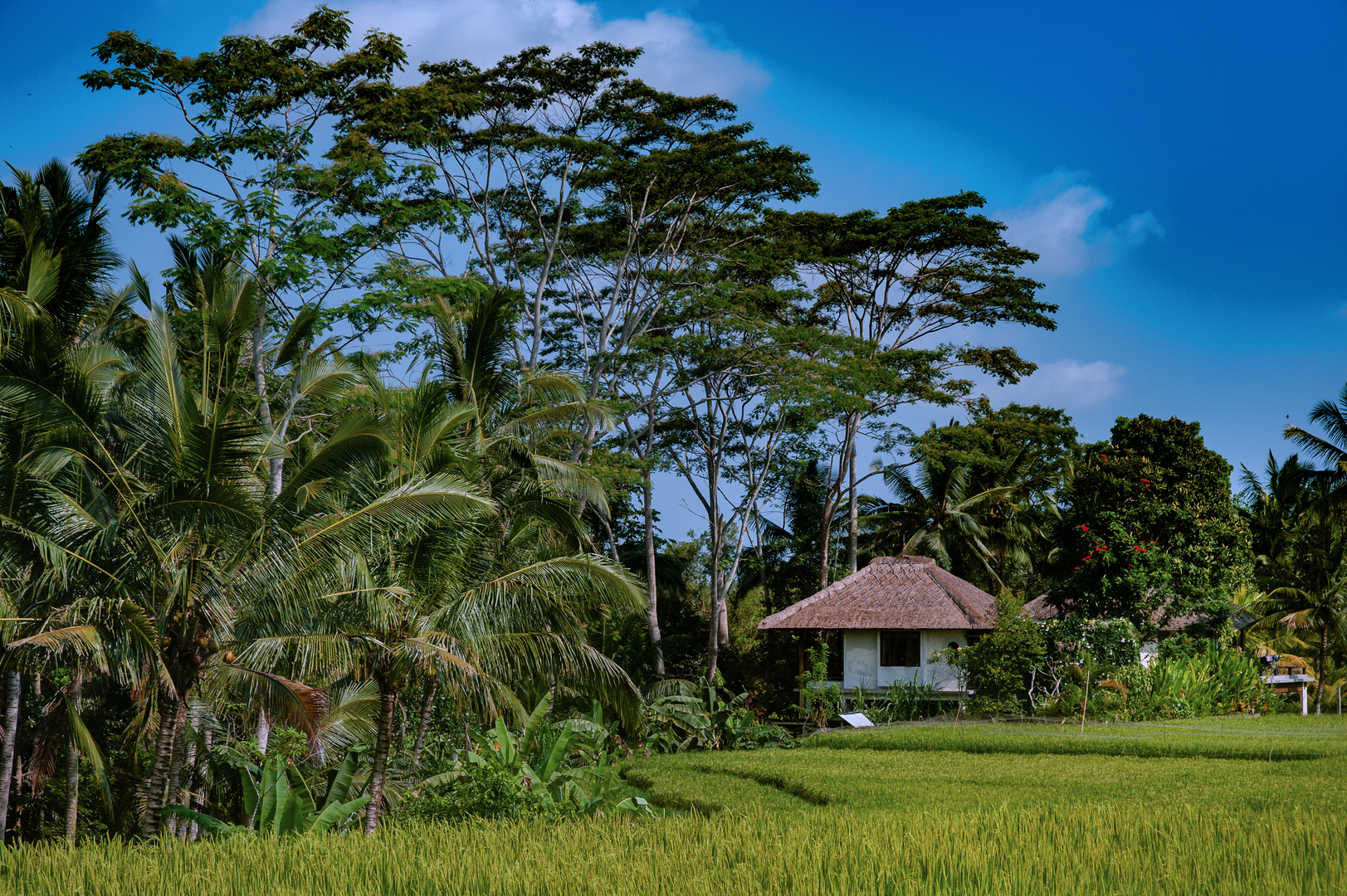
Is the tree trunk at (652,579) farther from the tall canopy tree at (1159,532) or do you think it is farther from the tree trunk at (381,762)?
the tree trunk at (381,762)

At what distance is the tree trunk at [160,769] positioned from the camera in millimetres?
9844

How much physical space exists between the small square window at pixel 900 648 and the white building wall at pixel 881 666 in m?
0.42

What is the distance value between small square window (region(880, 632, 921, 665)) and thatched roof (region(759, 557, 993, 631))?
109 centimetres

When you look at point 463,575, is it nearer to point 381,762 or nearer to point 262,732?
point 381,762

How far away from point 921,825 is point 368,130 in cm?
1504

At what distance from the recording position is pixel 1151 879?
20.4 feet

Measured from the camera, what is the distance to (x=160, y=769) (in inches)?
387

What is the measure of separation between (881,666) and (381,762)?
14409 mm

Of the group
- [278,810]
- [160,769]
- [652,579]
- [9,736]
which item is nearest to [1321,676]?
[652,579]

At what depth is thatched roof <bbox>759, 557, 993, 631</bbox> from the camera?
22.9 meters

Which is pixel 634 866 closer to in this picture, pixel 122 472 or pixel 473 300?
pixel 122 472

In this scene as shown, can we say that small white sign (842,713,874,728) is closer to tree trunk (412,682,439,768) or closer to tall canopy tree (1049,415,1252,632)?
tall canopy tree (1049,415,1252,632)

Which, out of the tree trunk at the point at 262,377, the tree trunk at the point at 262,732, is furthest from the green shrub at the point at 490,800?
the tree trunk at the point at 262,377

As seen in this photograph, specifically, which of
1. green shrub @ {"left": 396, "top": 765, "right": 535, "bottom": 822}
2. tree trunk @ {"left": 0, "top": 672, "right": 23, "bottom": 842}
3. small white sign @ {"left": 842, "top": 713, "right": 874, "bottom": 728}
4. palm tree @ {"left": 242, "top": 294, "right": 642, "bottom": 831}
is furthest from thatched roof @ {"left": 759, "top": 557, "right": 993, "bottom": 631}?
tree trunk @ {"left": 0, "top": 672, "right": 23, "bottom": 842}
